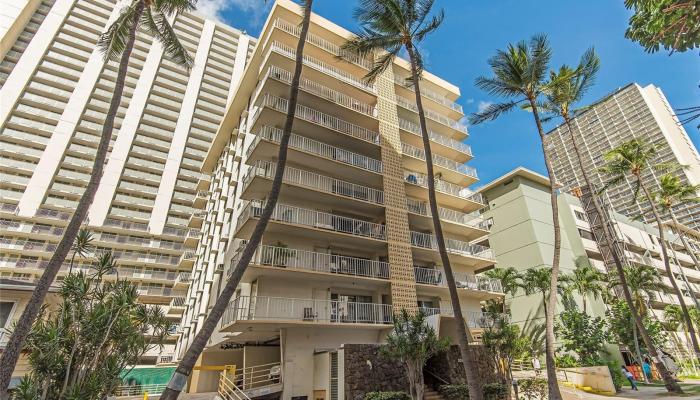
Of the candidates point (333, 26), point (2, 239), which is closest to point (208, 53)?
point (2, 239)

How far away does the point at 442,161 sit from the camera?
2767cm

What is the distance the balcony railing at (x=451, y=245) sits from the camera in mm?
23031

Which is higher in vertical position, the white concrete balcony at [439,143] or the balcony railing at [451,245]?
the white concrete balcony at [439,143]

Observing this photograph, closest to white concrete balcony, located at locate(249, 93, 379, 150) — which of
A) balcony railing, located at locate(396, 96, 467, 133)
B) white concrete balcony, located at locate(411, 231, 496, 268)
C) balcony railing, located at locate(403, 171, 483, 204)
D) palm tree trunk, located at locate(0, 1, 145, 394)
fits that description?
balcony railing, located at locate(403, 171, 483, 204)

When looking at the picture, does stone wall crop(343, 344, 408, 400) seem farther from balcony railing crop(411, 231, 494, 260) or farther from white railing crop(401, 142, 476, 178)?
white railing crop(401, 142, 476, 178)

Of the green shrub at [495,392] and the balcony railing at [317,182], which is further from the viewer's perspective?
the balcony railing at [317,182]

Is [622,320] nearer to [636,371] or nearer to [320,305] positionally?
[636,371]

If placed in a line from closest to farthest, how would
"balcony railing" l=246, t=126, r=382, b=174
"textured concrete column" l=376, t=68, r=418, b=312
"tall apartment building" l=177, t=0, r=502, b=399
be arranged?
"tall apartment building" l=177, t=0, r=502, b=399 → "textured concrete column" l=376, t=68, r=418, b=312 → "balcony railing" l=246, t=126, r=382, b=174

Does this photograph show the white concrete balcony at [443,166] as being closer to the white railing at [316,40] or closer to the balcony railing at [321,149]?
the balcony railing at [321,149]

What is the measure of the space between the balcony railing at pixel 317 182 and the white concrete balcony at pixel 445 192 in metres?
3.63

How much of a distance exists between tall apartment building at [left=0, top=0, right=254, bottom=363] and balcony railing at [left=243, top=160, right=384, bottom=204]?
22044mm

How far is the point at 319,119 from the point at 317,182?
479cm

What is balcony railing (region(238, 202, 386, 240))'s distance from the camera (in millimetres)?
18484

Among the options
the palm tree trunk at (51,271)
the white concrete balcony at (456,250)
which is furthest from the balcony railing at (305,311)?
the palm tree trunk at (51,271)
